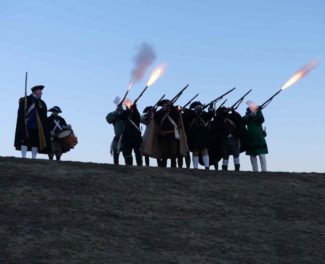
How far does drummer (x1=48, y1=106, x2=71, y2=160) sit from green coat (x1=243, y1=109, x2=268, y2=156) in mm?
5074

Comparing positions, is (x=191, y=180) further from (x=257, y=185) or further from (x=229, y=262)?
(x=229, y=262)

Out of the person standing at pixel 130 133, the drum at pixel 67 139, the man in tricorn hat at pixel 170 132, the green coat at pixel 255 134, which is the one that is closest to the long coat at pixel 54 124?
the drum at pixel 67 139

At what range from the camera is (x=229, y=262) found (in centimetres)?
1098

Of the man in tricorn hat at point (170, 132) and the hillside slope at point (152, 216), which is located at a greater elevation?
the man in tricorn hat at point (170, 132)

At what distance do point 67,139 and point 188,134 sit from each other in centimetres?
342

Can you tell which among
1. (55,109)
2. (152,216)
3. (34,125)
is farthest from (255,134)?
(152,216)

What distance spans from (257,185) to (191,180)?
1.45 metres

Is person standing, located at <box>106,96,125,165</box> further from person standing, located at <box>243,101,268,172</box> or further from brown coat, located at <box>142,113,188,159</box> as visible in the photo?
person standing, located at <box>243,101,268,172</box>

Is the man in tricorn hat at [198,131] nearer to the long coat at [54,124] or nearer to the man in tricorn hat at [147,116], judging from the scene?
the man in tricorn hat at [147,116]

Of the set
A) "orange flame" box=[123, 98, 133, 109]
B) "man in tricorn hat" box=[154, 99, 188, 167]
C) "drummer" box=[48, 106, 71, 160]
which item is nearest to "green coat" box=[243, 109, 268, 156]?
"man in tricorn hat" box=[154, 99, 188, 167]

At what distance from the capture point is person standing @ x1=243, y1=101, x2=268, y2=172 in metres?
20.1

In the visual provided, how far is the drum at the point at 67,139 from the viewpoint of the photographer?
806 inches

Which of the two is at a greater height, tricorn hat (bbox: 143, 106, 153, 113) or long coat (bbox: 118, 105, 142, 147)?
tricorn hat (bbox: 143, 106, 153, 113)

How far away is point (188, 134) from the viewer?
20.1 meters
